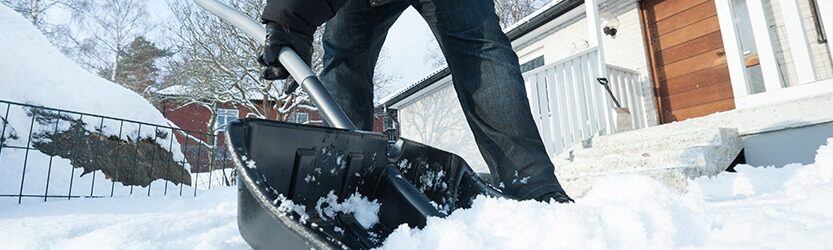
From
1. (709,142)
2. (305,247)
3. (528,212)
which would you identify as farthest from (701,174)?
(305,247)

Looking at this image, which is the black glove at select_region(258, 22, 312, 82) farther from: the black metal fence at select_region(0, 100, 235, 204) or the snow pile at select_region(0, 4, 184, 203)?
the snow pile at select_region(0, 4, 184, 203)

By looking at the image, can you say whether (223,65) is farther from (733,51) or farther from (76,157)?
(733,51)

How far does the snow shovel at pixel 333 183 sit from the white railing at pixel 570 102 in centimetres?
338

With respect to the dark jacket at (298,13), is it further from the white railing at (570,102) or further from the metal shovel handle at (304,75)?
the white railing at (570,102)

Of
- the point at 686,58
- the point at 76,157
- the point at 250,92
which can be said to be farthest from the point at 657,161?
the point at 250,92

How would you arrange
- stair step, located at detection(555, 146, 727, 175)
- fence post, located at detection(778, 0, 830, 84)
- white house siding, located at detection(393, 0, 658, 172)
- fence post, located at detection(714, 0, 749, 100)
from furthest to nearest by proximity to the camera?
white house siding, located at detection(393, 0, 658, 172) < fence post, located at detection(714, 0, 749, 100) < fence post, located at detection(778, 0, 830, 84) < stair step, located at detection(555, 146, 727, 175)

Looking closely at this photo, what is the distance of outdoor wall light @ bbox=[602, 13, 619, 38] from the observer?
5.27 m

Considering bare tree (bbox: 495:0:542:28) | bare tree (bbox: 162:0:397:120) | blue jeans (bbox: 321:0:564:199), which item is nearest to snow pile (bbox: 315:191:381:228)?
blue jeans (bbox: 321:0:564:199)

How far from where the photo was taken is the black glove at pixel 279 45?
116 centimetres

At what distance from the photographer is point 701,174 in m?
2.27

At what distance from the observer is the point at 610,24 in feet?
17.3

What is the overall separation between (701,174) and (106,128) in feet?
16.5

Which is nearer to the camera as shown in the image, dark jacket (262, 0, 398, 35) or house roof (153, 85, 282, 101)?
dark jacket (262, 0, 398, 35)

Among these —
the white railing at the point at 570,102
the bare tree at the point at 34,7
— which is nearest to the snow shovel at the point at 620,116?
A: the white railing at the point at 570,102
